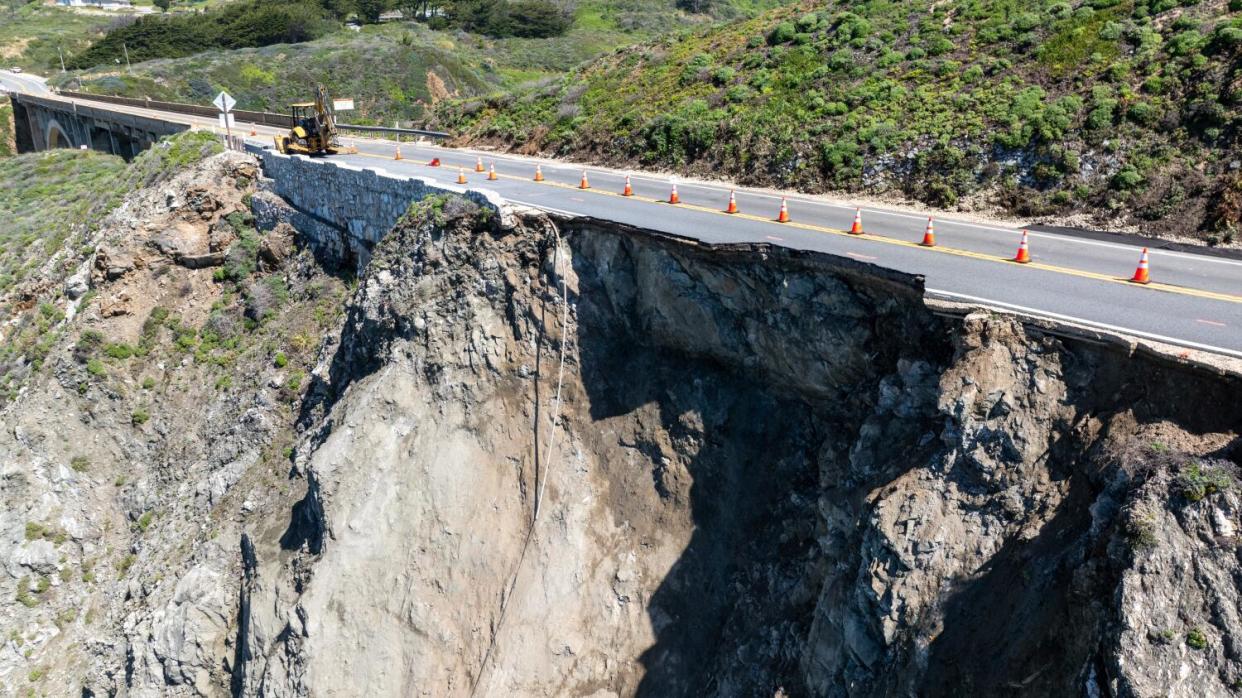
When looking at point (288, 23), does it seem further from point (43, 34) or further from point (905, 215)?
point (905, 215)

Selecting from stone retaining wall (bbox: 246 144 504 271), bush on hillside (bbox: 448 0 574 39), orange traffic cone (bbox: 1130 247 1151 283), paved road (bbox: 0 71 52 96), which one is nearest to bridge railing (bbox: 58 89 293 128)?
→ paved road (bbox: 0 71 52 96)

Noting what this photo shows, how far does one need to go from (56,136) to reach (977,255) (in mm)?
63930

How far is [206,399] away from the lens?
22.1m

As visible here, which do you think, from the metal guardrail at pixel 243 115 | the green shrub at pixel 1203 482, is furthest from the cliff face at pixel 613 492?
the metal guardrail at pixel 243 115

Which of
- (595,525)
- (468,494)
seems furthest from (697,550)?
(468,494)

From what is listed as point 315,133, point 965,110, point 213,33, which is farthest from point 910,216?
point 213,33

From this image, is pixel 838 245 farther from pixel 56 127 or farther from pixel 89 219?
pixel 56 127

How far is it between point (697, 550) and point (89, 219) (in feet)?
89.7

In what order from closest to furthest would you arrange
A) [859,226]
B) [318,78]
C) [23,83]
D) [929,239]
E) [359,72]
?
[929,239] → [859,226] → [359,72] → [318,78] → [23,83]

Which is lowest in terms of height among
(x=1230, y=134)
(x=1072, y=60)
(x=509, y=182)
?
(x=509, y=182)

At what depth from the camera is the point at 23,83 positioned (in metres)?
74.4

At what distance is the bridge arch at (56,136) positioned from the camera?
5516 cm

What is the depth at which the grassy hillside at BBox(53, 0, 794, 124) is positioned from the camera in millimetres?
60969

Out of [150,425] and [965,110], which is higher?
[965,110]
